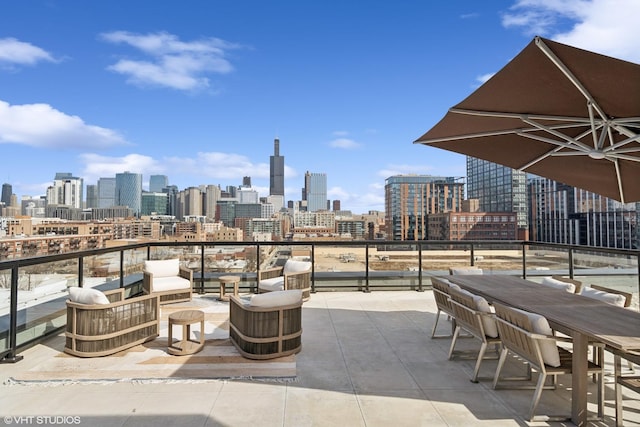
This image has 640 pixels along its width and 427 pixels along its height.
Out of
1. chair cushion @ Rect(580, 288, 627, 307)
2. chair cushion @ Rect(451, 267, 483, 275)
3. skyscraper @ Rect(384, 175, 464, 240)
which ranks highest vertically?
skyscraper @ Rect(384, 175, 464, 240)

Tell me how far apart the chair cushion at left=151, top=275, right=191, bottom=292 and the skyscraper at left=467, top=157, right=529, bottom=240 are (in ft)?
126

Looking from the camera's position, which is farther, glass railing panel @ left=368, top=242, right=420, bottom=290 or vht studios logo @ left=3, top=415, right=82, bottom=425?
glass railing panel @ left=368, top=242, right=420, bottom=290

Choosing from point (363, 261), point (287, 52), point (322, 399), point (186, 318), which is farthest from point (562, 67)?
point (287, 52)

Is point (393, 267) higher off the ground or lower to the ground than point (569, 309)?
lower

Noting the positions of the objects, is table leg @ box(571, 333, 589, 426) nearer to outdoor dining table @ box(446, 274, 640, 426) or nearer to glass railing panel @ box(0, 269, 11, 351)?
outdoor dining table @ box(446, 274, 640, 426)

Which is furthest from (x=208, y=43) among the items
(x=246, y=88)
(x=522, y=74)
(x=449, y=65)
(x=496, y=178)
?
(x=496, y=178)

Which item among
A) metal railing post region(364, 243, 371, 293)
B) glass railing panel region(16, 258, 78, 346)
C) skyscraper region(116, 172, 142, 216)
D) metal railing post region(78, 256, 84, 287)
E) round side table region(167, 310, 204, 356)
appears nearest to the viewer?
round side table region(167, 310, 204, 356)

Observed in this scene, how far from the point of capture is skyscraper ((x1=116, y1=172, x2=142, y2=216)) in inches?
4651

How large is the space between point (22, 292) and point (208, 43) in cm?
1829

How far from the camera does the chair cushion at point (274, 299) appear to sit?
3.80 m

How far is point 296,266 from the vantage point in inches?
266

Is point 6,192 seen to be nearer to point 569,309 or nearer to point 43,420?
point 43,420

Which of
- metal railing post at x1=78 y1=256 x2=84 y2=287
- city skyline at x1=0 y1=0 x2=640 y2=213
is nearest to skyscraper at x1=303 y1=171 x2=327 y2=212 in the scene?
city skyline at x1=0 y1=0 x2=640 y2=213

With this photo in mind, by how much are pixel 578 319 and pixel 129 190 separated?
145 meters
